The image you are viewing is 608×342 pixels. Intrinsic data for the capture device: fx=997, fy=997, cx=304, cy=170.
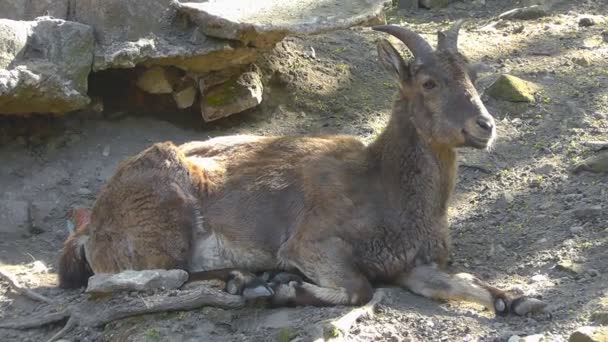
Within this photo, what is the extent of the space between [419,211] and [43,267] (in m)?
3.25

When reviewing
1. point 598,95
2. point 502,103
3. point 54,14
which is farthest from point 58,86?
point 598,95

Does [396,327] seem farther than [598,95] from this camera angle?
No

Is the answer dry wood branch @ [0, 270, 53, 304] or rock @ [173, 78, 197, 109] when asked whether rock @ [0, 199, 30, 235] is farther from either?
rock @ [173, 78, 197, 109]

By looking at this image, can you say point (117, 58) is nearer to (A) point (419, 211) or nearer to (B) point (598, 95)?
(A) point (419, 211)

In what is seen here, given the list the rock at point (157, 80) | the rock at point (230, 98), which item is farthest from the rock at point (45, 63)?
the rock at point (230, 98)

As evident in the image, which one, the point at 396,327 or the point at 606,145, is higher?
the point at 606,145

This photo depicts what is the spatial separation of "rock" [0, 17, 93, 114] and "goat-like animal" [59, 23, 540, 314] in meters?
1.31

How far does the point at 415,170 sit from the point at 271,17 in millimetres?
2316

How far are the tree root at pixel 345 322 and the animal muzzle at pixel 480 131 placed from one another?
4.57ft

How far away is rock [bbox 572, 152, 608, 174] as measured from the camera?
862 centimetres

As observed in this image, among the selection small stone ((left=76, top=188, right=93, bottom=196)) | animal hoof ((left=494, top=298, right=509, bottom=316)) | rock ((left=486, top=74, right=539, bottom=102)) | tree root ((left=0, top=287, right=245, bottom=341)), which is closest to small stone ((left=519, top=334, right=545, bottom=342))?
animal hoof ((left=494, top=298, right=509, bottom=316))

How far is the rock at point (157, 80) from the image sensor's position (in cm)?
961

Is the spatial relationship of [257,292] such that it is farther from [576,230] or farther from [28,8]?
[28,8]

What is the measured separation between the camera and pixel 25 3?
9.66m
